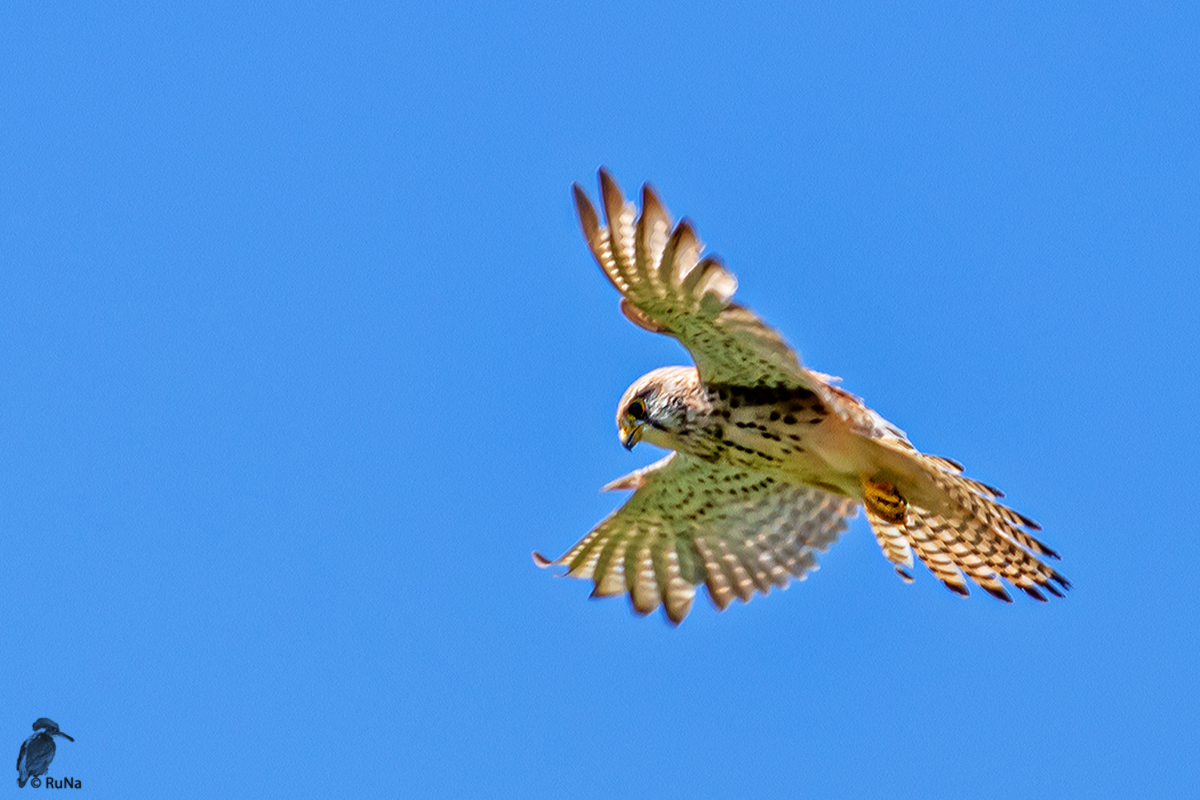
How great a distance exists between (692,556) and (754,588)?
→ 37 cm

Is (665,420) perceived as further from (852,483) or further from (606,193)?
(606,193)

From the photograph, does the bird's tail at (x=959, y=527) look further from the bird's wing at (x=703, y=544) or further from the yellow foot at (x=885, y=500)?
the bird's wing at (x=703, y=544)

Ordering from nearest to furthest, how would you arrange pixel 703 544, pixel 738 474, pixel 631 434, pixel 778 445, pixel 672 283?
1. pixel 672 283
2. pixel 778 445
3. pixel 631 434
4. pixel 738 474
5. pixel 703 544

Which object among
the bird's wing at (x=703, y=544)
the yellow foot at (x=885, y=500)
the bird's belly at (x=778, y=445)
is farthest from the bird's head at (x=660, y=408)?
the yellow foot at (x=885, y=500)

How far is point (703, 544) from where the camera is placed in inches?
316

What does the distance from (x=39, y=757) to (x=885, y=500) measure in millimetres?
4212

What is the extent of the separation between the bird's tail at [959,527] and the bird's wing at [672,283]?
0.76 meters

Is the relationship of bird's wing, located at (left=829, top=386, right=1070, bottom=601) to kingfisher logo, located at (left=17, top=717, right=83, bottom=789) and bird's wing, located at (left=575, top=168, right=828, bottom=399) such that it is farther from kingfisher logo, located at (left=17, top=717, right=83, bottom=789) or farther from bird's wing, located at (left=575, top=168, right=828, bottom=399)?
kingfisher logo, located at (left=17, top=717, right=83, bottom=789)

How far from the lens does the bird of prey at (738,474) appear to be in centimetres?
593

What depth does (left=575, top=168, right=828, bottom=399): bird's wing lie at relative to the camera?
577cm

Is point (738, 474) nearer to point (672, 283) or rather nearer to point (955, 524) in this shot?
point (955, 524)

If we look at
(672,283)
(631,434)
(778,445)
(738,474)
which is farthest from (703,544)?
(672,283)

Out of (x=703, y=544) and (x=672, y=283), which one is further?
(x=703, y=544)

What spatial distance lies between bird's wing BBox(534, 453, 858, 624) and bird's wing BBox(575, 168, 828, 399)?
1.55 metres
